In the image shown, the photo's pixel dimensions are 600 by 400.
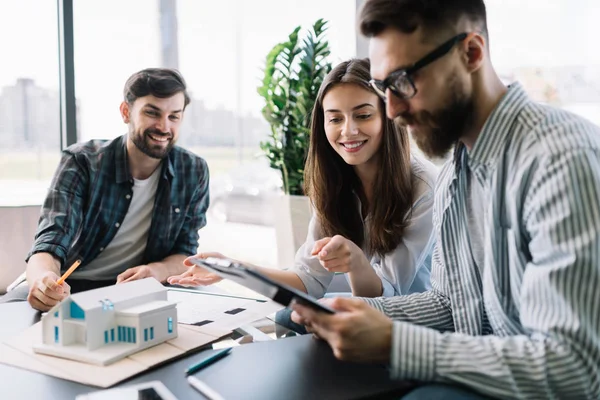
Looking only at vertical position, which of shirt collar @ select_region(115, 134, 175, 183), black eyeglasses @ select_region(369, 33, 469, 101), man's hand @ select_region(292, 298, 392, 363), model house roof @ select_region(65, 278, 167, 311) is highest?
black eyeglasses @ select_region(369, 33, 469, 101)

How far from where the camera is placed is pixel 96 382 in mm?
923

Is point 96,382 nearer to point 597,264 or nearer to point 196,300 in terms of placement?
point 196,300

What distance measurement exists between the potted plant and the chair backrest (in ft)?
4.60

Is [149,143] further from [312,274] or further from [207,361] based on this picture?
[207,361]

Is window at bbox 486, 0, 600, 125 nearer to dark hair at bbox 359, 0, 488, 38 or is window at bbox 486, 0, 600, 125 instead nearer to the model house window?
dark hair at bbox 359, 0, 488, 38

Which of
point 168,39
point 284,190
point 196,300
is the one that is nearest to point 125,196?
point 196,300

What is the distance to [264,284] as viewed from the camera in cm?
90

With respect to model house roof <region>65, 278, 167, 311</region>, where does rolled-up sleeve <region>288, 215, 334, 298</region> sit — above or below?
below

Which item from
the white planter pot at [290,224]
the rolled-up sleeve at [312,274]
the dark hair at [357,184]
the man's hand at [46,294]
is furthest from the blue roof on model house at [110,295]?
the white planter pot at [290,224]

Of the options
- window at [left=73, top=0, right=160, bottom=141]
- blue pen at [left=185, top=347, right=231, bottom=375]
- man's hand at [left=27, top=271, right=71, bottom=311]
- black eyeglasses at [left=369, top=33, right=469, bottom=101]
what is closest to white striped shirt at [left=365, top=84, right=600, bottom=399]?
black eyeglasses at [left=369, top=33, right=469, bottom=101]

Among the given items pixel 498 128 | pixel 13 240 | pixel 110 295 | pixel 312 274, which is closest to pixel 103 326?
pixel 110 295

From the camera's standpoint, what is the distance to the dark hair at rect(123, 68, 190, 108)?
2293mm

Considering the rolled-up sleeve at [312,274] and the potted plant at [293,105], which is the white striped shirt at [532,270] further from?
the potted plant at [293,105]

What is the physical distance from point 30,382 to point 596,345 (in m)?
0.89
